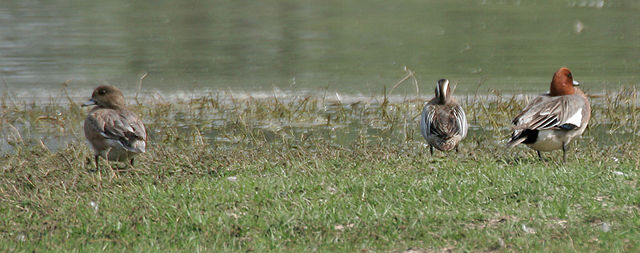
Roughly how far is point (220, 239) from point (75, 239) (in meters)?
1.07

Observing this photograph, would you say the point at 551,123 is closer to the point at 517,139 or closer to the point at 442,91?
the point at 517,139

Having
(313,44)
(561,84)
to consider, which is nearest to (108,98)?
(561,84)

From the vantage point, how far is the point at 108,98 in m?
9.48

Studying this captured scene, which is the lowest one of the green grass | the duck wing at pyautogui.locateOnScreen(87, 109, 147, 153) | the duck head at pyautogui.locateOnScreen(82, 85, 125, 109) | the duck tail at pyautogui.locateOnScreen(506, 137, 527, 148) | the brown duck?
the green grass

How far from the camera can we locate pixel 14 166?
910cm

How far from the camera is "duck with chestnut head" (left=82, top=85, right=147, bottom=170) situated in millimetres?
8641

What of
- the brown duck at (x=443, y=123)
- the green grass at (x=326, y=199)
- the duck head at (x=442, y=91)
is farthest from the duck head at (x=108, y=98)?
the duck head at (x=442, y=91)

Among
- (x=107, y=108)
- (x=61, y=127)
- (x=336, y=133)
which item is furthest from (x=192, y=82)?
(x=107, y=108)

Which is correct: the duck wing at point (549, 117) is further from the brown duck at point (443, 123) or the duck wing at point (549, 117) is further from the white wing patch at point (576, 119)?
the brown duck at point (443, 123)

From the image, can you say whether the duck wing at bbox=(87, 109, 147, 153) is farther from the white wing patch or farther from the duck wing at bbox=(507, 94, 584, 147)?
the white wing patch

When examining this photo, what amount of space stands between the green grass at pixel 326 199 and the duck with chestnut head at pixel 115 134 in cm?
21

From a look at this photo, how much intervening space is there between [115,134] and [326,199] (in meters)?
2.49

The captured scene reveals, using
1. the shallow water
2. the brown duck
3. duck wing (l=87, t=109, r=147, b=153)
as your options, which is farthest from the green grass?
the shallow water

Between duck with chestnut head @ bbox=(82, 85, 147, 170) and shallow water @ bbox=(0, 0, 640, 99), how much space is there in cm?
473
